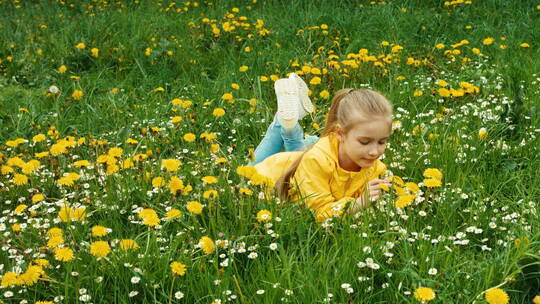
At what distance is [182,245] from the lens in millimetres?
2391

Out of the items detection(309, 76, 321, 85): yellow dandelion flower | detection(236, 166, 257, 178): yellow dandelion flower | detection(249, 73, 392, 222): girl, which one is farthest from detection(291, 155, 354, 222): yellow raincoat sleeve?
detection(309, 76, 321, 85): yellow dandelion flower

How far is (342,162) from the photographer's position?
304cm

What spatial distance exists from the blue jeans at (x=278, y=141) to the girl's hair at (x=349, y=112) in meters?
0.43

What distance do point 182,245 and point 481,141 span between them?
6.28 ft

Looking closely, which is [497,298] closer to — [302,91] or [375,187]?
[375,187]

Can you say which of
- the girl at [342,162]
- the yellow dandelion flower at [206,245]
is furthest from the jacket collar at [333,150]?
the yellow dandelion flower at [206,245]

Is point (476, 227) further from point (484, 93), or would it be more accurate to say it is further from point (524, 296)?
point (484, 93)

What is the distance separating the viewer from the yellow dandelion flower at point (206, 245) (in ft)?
7.54

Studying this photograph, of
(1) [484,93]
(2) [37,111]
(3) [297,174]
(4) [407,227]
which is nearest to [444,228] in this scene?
(4) [407,227]

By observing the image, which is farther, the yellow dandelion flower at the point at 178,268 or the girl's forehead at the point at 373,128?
the girl's forehead at the point at 373,128

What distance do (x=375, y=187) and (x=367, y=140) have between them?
0.23m

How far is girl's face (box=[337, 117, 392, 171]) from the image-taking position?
278 centimetres

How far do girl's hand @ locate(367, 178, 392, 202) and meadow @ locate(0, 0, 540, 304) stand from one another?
0.05 m

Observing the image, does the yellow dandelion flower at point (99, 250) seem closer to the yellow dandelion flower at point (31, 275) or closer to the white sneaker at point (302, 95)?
the yellow dandelion flower at point (31, 275)
